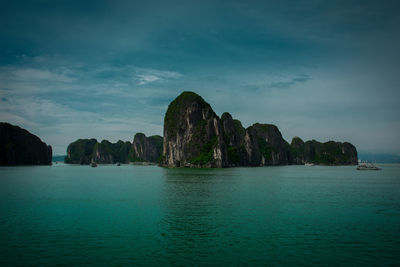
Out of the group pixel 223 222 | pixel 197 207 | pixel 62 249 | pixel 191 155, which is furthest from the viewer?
pixel 191 155

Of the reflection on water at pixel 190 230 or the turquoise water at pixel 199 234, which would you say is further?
the reflection on water at pixel 190 230

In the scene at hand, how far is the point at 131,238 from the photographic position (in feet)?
68.7

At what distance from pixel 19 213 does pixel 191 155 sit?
165144 millimetres

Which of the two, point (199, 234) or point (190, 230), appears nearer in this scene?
point (199, 234)

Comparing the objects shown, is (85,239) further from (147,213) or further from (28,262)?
(147,213)

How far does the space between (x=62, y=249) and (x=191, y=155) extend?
576 ft

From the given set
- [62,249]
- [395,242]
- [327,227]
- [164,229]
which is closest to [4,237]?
[62,249]

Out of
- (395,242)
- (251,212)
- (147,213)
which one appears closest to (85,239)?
(147,213)

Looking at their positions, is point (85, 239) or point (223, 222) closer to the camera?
point (85, 239)

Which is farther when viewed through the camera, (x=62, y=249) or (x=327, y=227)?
(x=327, y=227)

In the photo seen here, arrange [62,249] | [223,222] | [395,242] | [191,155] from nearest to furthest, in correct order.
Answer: [62,249], [395,242], [223,222], [191,155]

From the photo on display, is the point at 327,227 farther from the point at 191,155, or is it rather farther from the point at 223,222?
the point at 191,155

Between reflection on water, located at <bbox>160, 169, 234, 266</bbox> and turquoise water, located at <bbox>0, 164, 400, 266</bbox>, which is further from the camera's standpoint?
reflection on water, located at <bbox>160, 169, 234, 266</bbox>

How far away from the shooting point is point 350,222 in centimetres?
2628
